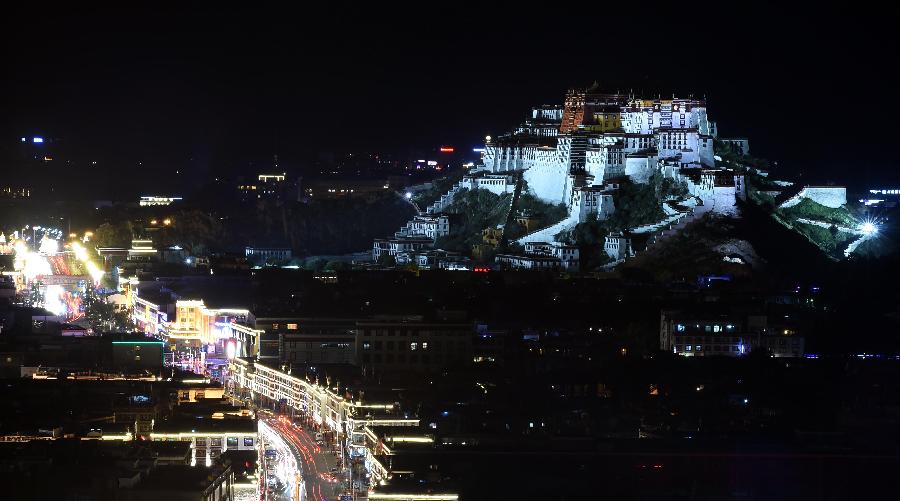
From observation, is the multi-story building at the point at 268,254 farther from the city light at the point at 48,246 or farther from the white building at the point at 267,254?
the city light at the point at 48,246

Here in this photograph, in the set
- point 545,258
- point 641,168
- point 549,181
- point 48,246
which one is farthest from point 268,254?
point 641,168

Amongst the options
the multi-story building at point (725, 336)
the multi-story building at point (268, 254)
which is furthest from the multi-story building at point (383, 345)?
the multi-story building at point (268, 254)

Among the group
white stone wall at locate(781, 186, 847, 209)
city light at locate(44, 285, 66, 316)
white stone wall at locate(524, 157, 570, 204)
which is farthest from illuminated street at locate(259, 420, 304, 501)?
white stone wall at locate(524, 157, 570, 204)

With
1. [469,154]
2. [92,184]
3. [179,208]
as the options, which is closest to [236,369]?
[179,208]

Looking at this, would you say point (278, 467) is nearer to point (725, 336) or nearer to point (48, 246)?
point (725, 336)

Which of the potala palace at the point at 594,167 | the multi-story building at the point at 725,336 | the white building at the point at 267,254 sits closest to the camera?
the multi-story building at the point at 725,336

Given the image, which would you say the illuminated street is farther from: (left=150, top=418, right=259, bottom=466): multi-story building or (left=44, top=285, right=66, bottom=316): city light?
(left=44, top=285, right=66, bottom=316): city light
